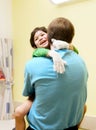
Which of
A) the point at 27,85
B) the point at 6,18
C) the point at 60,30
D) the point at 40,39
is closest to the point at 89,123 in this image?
the point at 40,39

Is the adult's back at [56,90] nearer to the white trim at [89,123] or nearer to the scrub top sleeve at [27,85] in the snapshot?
the scrub top sleeve at [27,85]

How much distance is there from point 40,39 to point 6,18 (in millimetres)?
1623

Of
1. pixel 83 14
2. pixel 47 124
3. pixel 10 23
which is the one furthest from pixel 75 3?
pixel 47 124

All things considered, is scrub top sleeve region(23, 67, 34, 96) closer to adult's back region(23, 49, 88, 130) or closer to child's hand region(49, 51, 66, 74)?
adult's back region(23, 49, 88, 130)

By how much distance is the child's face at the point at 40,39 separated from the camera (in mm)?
1380

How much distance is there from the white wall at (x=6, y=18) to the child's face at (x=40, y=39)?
148 centimetres

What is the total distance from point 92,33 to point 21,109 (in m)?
1.39

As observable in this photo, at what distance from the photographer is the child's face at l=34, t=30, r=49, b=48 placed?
1380 millimetres

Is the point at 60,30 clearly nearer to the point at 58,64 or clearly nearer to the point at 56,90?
the point at 58,64

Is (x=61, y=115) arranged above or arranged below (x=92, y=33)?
below

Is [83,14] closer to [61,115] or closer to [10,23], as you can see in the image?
[10,23]

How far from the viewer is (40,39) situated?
1.42 m

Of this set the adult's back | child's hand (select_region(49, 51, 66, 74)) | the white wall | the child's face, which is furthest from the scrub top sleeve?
the white wall

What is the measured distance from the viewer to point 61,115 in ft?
3.54
